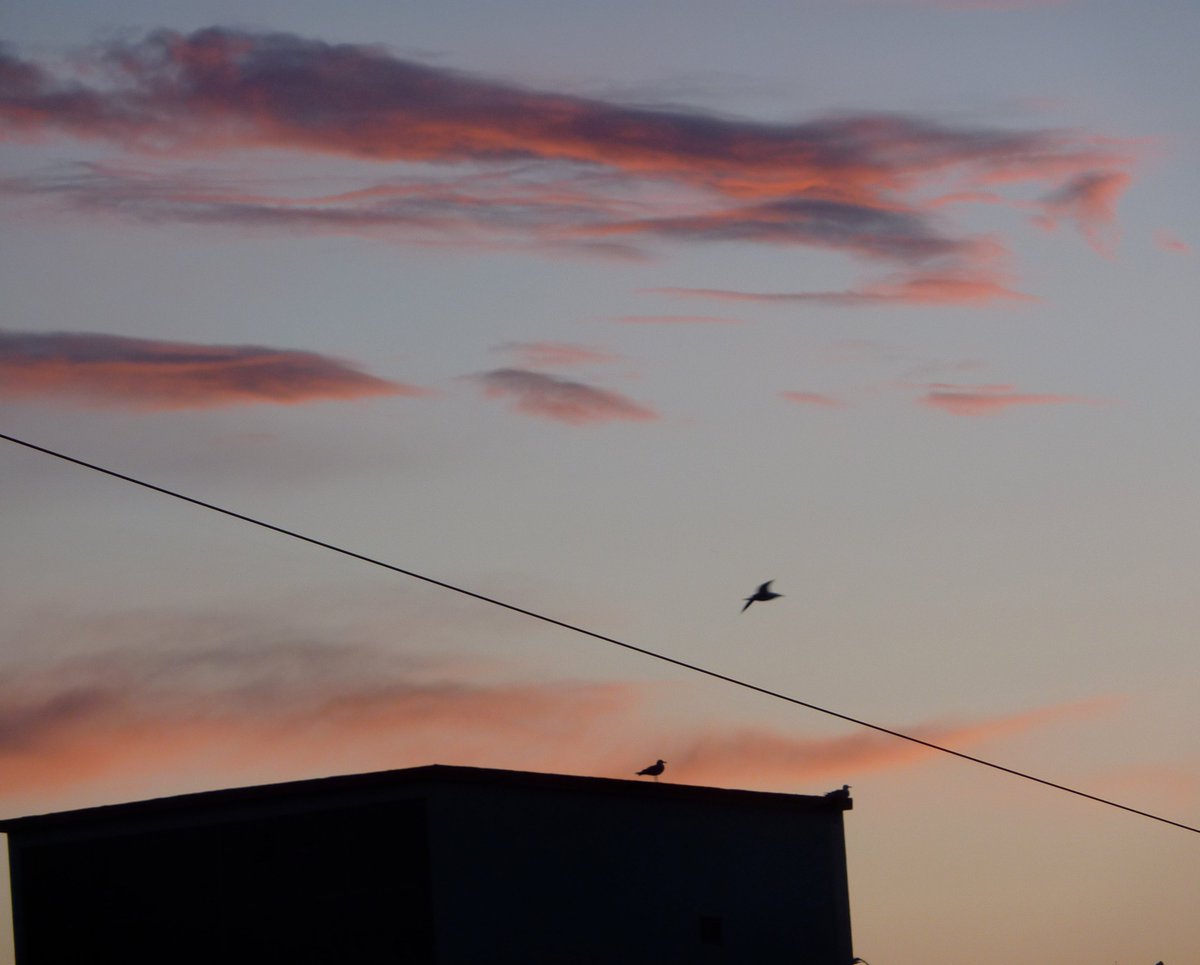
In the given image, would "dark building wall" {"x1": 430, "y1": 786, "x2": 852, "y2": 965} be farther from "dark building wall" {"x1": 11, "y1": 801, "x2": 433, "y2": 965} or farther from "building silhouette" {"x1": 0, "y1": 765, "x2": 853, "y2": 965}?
"dark building wall" {"x1": 11, "y1": 801, "x2": 433, "y2": 965}

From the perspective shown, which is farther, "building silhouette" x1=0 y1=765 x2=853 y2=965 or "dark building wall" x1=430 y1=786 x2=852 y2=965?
"dark building wall" x1=430 y1=786 x2=852 y2=965

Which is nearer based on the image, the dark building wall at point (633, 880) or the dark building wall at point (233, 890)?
the dark building wall at point (233, 890)

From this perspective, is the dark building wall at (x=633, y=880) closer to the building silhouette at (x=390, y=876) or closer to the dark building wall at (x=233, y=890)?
the building silhouette at (x=390, y=876)

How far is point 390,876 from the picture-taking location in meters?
29.4

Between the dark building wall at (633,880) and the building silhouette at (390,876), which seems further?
the dark building wall at (633,880)

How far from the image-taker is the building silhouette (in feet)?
96.7

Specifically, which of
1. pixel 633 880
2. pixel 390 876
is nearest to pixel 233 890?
pixel 390 876

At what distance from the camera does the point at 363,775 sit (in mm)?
29734

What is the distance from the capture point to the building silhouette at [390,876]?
29.5 meters

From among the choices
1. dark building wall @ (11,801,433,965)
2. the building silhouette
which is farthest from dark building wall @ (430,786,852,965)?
dark building wall @ (11,801,433,965)

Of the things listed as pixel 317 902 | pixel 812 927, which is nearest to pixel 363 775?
pixel 317 902

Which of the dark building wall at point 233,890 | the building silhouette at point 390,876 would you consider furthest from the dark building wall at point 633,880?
the dark building wall at point 233,890

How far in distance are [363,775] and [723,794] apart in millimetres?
7495

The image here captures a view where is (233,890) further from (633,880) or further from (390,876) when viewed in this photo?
(633,880)
